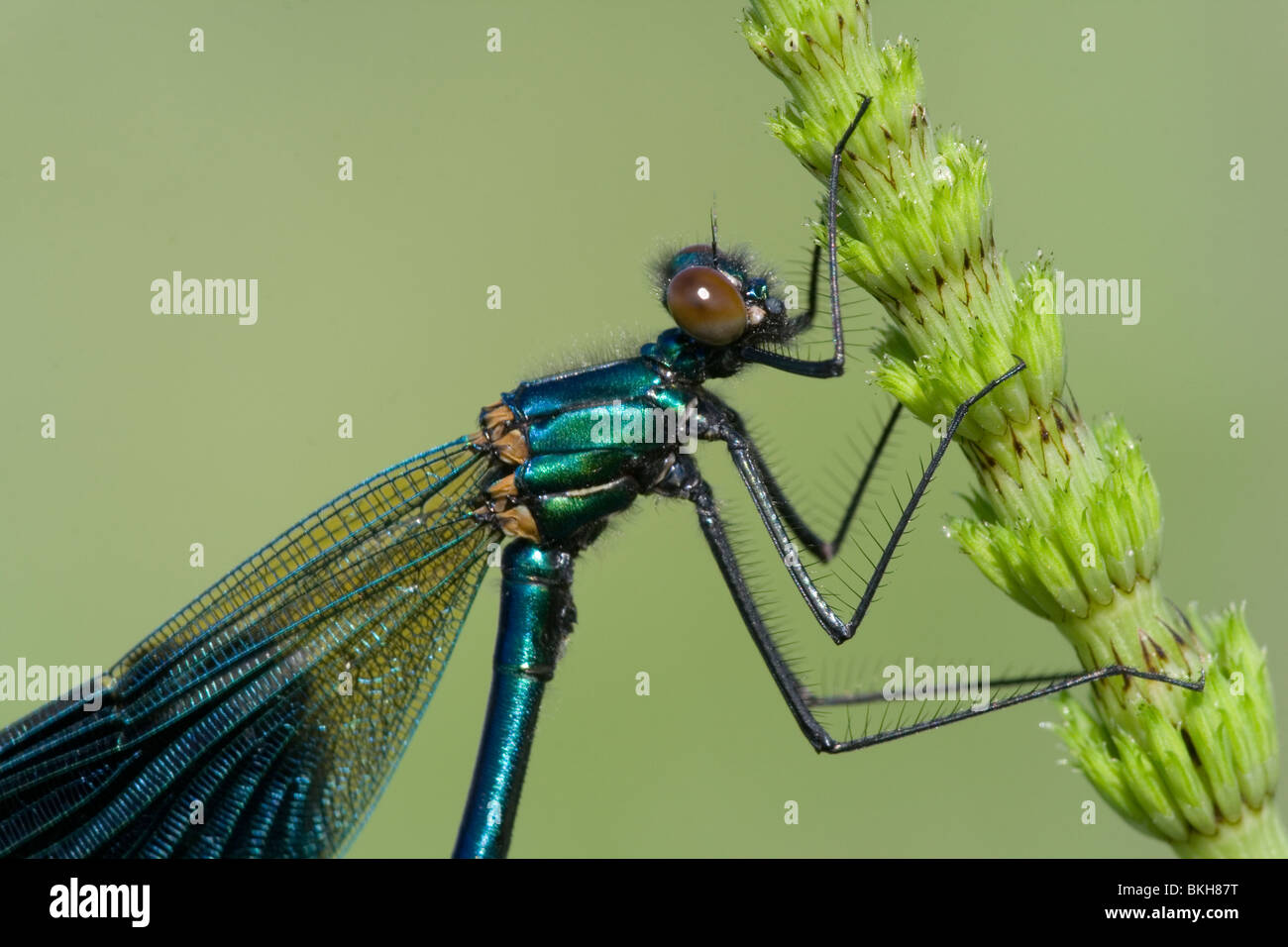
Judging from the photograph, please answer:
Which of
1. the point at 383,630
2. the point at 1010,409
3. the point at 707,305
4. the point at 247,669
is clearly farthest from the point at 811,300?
the point at 247,669

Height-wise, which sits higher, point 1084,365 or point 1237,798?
point 1084,365

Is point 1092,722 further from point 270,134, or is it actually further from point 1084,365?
point 270,134

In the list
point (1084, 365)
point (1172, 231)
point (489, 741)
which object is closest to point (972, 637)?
point (1084, 365)

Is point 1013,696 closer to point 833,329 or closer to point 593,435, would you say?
point 833,329

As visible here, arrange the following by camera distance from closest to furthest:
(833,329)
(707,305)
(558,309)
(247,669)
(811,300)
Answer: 1. (833,329)
2. (707,305)
3. (811,300)
4. (247,669)
5. (558,309)

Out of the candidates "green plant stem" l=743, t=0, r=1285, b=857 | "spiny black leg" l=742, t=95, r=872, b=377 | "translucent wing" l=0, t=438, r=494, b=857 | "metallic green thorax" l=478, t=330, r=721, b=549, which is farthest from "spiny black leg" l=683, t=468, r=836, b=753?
"green plant stem" l=743, t=0, r=1285, b=857

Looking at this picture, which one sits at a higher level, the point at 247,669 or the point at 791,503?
the point at 791,503
